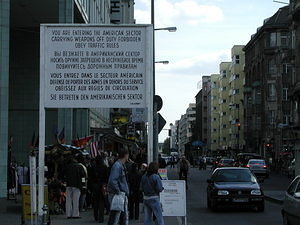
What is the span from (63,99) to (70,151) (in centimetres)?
773

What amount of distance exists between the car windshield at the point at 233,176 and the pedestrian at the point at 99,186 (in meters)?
5.90

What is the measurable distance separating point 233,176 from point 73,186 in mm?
6569

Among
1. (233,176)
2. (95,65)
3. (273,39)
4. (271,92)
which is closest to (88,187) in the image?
(233,176)

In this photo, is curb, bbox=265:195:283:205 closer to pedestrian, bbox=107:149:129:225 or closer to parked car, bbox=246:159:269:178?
pedestrian, bbox=107:149:129:225

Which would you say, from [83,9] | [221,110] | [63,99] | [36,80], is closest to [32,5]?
[83,9]

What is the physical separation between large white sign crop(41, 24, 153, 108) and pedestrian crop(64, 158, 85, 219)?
5.16 metres

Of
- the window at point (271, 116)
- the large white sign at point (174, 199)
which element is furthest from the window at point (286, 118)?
the large white sign at point (174, 199)

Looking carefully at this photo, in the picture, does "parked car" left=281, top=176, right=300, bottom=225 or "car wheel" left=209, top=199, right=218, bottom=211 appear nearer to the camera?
"parked car" left=281, top=176, right=300, bottom=225

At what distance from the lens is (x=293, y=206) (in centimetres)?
1310

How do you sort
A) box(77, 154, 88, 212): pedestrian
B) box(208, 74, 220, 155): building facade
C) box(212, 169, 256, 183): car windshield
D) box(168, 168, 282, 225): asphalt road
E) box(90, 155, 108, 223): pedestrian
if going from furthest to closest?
1. box(208, 74, 220, 155): building facade
2. box(212, 169, 256, 183): car windshield
3. box(77, 154, 88, 212): pedestrian
4. box(168, 168, 282, 225): asphalt road
5. box(90, 155, 108, 223): pedestrian

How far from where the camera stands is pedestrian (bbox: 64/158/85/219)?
18.1 meters

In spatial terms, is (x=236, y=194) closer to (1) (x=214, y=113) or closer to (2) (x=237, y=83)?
(2) (x=237, y=83)

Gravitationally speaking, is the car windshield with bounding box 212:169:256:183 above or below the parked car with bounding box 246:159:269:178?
above

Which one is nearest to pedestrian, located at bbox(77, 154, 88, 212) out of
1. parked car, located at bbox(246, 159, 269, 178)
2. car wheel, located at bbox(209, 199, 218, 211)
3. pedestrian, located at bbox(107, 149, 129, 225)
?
car wheel, located at bbox(209, 199, 218, 211)
